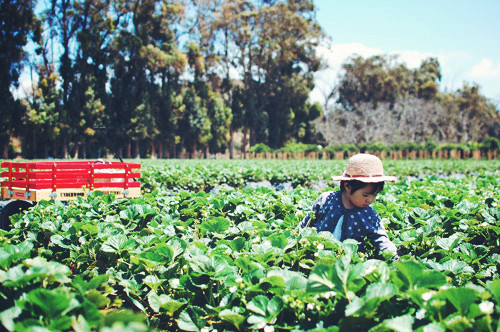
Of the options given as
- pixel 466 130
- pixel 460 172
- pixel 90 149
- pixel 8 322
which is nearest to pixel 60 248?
pixel 8 322

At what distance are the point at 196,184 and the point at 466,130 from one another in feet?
200

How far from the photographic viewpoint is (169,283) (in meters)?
2.21

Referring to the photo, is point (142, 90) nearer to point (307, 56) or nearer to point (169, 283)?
point (307, 56)

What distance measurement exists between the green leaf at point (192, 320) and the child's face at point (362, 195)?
1647 mm

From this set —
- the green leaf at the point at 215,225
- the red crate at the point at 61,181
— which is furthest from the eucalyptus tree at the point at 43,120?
the green leaf at the point at 215,225

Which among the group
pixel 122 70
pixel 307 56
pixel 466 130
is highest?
pixel 307 56

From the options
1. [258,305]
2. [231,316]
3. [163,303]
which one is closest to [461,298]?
[258,305]

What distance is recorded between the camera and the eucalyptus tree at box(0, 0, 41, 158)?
1238 inches

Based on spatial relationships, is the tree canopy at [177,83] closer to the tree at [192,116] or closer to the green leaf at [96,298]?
the tree at [192,116]

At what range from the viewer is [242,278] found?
2.00 metres

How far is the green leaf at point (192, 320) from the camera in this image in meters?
1.87

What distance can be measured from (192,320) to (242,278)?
0.31 metres

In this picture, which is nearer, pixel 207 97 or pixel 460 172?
pixel 460 172

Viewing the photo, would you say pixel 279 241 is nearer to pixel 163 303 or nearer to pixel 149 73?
pixel 163 303
